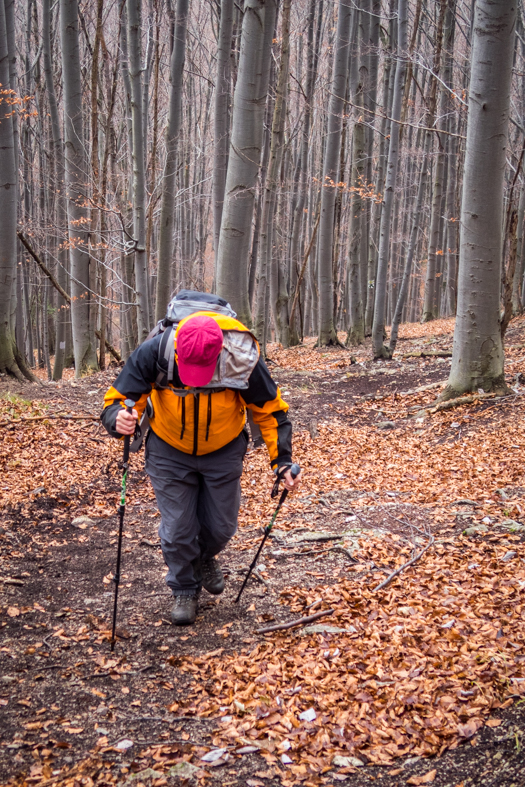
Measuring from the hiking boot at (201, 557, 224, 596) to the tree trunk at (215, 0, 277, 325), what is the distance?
5747 millimetres

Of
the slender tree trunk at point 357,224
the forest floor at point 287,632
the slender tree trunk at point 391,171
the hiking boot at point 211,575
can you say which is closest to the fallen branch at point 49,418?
the forest floor at point 287,632

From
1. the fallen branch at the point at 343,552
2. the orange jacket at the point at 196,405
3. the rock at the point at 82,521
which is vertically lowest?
the rock at the point at 82,521

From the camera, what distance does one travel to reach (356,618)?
11.9 feet

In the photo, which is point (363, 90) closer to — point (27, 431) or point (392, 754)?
point (27, 431)

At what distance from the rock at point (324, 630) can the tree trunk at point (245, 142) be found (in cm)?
630

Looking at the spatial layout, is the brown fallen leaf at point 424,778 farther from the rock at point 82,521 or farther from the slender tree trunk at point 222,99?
the slender tree trunk at point 222,99

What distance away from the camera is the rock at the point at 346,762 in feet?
8.07

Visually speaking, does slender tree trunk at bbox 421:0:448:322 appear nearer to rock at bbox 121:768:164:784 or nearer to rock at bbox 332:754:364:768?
rock at bbox 332:754:364:768

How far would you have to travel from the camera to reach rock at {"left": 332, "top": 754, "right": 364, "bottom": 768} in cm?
246

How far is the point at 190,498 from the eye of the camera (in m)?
3.68

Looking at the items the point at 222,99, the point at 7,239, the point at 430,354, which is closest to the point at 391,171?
the point at 430,354

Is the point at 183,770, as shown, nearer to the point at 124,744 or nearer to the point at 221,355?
the point at 124,744

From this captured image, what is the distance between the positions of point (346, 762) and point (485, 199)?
6.78 metres

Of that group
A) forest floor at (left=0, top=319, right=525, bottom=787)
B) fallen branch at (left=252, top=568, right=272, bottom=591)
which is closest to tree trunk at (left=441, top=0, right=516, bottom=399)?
forest floor at (left=0, top=319, right=525, bottom=787)
